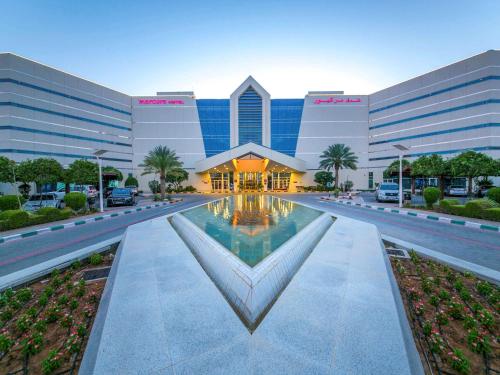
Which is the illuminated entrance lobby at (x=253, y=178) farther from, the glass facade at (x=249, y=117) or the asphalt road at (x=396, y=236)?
the asphalt road at (x=396, y=236)

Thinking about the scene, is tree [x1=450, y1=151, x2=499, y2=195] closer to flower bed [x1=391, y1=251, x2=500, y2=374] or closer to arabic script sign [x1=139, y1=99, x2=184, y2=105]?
flower bed [x1=391, y1=251, x2=500, y2=374]

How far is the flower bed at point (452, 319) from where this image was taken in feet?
9.11

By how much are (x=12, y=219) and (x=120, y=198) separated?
1019 cm

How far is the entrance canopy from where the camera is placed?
1393 inches

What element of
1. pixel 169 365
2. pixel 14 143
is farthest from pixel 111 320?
pixel 14 143

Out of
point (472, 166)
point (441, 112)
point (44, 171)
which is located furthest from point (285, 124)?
point (44, 171)

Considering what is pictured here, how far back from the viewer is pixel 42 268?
19.6 feet

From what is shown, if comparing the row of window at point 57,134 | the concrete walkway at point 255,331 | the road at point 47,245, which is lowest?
the road at point 47,245

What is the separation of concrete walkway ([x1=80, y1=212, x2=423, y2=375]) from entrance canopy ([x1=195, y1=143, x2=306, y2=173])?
31336mm

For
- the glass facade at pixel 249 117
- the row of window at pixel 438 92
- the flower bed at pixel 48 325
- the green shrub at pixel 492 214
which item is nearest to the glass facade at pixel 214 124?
the glass facade at pixel 249 117

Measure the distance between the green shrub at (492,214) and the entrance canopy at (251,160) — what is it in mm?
26385

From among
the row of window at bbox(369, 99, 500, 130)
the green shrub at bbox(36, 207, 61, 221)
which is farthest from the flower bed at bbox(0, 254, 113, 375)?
the row of window at bbox(369, 99, 500, 130)

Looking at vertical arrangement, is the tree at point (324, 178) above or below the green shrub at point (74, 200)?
above

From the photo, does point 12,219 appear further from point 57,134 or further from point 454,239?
point 57,134
